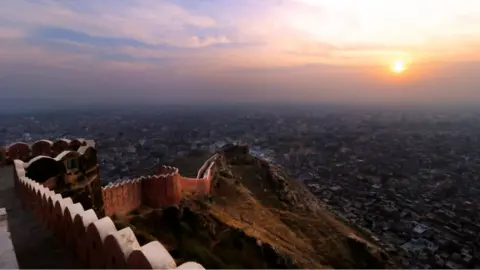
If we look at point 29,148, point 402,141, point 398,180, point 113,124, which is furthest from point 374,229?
point 113,124

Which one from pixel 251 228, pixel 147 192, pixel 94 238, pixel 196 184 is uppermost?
pixel 94 238

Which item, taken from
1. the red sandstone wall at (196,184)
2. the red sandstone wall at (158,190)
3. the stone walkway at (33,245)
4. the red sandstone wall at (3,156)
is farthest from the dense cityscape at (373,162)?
the stone walkway at (33,245)

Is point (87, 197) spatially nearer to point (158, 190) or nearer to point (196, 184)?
point (158, 190)

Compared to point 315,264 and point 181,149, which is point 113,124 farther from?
point 315,264

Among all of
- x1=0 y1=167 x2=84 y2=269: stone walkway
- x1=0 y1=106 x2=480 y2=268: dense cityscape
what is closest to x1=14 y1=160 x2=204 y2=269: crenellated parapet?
x1=0 y1=167 x2=84 y2=269: stone walkway

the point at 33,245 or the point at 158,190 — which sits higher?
the point at 33,245

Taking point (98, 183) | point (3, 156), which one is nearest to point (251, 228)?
point (98, 183)

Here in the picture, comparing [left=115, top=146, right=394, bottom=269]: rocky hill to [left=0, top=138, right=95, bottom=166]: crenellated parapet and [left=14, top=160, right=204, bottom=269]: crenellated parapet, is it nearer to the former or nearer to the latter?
[left=0, top=138, right=95, bottom=166]: crenellated parapet
